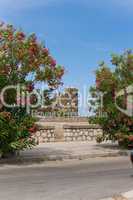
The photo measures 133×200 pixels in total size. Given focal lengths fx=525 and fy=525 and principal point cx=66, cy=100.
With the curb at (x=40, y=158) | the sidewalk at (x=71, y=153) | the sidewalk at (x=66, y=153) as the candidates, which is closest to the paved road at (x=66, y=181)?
the curb at (x=40, y=158)

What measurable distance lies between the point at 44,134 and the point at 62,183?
13405 millimetres

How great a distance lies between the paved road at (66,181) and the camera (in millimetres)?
10359

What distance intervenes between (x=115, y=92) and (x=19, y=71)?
18.9 feet

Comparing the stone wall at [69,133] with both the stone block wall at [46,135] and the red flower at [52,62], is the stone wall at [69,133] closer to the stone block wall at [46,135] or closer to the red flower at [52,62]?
the stone block wall at [46,135]

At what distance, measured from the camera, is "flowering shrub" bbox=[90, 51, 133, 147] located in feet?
69.3

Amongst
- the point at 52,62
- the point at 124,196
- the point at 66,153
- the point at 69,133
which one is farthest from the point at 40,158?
the point at 69,133

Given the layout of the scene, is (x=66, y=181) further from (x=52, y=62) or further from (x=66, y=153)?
(x=66, y=153)

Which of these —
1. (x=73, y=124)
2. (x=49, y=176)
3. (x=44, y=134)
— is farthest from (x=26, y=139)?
(x=73, y=124)

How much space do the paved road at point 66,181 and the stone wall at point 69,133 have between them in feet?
26.3

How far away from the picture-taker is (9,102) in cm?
1680

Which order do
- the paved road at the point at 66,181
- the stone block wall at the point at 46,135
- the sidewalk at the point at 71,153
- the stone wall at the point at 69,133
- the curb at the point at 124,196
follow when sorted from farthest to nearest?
the stone wall at the point at 69,133 < the stone block wall at the point at 46,135 < the sidewalk at the point at 71,153 < the paved road at the point at 66,181 < the curb at the point at 124,196

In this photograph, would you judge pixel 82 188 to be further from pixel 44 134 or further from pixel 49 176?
pixel 44 134

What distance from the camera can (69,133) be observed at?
26188mm

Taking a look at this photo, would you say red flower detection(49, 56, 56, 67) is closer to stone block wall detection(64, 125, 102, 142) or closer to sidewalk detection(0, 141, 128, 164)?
sidewalk detection(0, 141, 128, 164)
